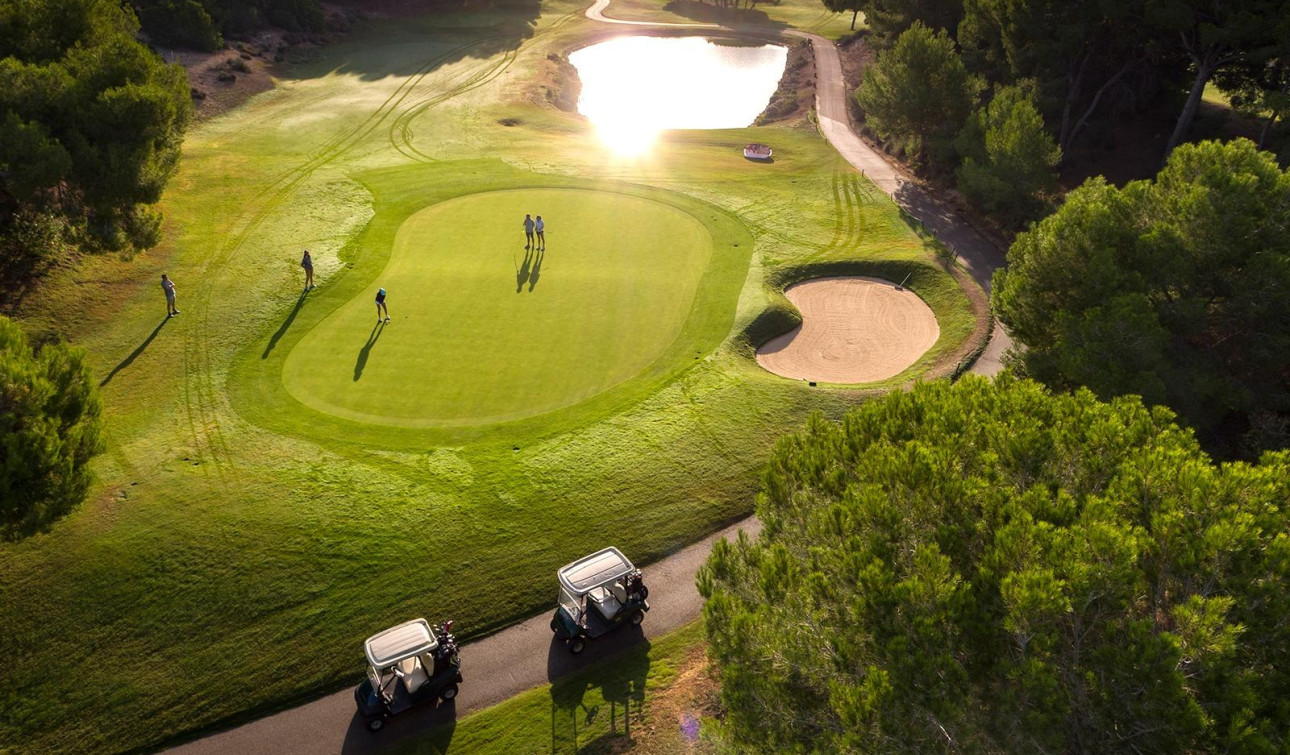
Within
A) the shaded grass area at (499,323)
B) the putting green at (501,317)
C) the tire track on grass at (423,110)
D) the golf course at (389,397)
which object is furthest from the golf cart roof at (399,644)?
the tire track on grass at (423,110)

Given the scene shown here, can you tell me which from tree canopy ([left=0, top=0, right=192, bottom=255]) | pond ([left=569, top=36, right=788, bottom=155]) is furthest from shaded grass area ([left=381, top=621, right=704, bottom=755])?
pond ([left=569, top=36, right=788, bottom=155])

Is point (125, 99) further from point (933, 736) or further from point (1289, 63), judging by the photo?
point (1289, 63)

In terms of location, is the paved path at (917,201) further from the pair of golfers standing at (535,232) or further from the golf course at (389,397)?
the pair of golfers standing at (535,232)

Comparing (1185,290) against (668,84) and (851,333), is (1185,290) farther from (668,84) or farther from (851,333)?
(668,84)

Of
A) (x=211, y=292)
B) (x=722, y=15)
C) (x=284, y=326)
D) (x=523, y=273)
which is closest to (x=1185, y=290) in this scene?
(x=523, y=273)

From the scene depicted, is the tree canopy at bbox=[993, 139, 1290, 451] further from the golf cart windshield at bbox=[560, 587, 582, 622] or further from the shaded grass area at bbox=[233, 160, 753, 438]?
the golf cart windshield at bbox=[560, 587, 582, 622]
